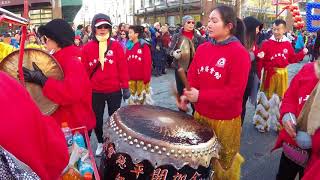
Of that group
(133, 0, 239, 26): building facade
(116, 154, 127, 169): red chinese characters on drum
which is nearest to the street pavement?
(116, 154, 127, 169): red chinese characters on drum

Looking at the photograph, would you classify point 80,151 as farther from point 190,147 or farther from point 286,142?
point 286,142

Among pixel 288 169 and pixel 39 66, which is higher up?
pixel 39 66

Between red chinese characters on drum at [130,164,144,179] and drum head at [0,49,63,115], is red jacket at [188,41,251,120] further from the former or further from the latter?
drum head at [0,49,63,115]

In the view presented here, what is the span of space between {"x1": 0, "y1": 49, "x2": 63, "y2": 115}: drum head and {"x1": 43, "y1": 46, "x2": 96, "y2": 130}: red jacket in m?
0.07

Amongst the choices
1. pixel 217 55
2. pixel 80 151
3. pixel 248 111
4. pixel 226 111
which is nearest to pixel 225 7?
pixel 217 55

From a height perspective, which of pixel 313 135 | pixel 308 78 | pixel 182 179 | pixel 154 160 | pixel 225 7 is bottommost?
pixel 182 179

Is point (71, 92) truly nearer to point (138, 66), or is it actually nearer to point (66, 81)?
point (66, 81)

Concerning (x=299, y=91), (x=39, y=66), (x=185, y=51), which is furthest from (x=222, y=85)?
(x=185, y=51)

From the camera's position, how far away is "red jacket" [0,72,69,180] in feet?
3.91

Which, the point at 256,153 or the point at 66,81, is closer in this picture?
the point at 66,81

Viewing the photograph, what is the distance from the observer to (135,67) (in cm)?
667

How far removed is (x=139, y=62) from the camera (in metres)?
6.64

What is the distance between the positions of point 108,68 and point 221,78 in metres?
2.13

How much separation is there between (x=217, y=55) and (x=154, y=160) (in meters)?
1.01
